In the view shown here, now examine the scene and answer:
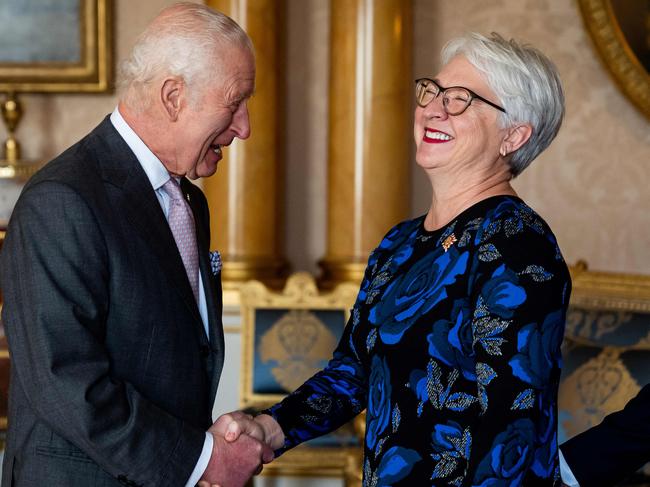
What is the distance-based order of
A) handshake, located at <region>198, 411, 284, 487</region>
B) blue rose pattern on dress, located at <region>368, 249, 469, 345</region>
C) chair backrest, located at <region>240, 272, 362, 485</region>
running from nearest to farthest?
blue rose pattern on dress, located at <region>368, 249, 469, 345</region>
handshake, located at <region>198, 411, 284, 487</region>
chair backrest, located at <region>240, 272, 362, 485</region>

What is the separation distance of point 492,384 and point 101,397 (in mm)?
787

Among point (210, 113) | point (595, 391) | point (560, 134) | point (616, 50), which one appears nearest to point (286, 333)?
point (595, 391)

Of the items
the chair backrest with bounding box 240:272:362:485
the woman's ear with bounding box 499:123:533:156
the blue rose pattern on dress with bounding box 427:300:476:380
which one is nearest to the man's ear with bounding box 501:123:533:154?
the woman's ear with bounding box 499:123:533:156

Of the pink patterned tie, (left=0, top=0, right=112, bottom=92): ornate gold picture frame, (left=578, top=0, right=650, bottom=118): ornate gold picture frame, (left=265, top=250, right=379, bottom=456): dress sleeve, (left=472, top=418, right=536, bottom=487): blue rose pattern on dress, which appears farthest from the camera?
(left=0, top=0, right=112, bottom=92): ornate gold picture frame

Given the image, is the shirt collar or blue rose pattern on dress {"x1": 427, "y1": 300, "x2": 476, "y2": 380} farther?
the shirt collar

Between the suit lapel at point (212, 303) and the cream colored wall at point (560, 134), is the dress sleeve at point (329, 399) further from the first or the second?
the cream colored wall at point (560, 134)

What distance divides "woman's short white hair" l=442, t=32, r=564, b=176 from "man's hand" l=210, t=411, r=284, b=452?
920 millimetres

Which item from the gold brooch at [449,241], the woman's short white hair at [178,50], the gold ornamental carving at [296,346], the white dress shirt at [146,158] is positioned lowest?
the gold ornamental carving at [296,346]

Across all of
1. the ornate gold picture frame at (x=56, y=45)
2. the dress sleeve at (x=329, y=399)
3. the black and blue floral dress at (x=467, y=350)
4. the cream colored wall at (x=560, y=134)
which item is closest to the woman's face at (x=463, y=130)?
the black and blue floral dress at (x=467, y=350)

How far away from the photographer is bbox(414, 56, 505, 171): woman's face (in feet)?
7.14

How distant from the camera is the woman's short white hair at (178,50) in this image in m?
2.20

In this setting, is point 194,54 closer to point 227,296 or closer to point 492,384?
point 492,384

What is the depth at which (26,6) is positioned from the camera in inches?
213

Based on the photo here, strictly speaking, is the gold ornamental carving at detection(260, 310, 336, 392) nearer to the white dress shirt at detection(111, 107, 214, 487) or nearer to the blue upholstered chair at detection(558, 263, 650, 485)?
the blue upholstered chair at detection(558, 263, 650, 485)
